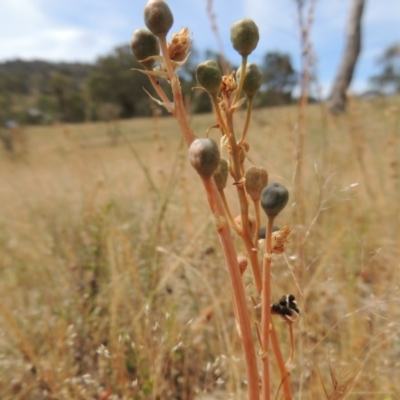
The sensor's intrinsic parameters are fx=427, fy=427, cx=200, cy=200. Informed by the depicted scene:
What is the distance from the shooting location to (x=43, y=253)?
1.53 m

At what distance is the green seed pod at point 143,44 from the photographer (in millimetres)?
338

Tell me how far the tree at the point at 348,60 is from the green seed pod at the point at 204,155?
5699mm

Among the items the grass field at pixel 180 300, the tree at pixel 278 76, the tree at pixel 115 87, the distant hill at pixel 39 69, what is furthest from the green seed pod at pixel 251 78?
the distant hill at pixel 39 69

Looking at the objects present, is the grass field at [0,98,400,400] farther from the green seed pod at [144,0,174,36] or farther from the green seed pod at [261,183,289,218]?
the green seed pod at [144,0,174,36]

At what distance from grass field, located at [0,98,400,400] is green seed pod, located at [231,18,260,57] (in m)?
0.16

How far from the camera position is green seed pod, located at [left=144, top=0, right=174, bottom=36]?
308 millimetres

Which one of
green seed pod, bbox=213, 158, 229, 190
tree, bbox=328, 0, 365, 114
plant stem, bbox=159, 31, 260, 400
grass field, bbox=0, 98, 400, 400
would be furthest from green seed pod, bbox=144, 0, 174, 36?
tree, bbox=328, 0, 365, 114

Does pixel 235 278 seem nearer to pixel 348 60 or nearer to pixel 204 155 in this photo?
pixel 204 155

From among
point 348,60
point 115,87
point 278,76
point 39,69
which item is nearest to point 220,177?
point 278,76

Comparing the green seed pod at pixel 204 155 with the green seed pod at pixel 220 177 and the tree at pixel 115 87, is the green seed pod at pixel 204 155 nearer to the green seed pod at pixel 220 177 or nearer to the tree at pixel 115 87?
the green seed pod at pixel 220 177

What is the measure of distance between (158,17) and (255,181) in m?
0.14

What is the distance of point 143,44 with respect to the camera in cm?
34

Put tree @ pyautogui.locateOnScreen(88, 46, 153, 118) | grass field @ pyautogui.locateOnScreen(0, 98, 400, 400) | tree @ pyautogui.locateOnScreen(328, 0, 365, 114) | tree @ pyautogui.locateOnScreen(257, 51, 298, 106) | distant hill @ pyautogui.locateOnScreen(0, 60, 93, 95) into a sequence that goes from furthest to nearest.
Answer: distant hill @ pyautogui.locateOnScreen(0, 60, 93, 95), tree @ pyautogui.locateOnScreen(88, 46, 153, 118), tree @ pyautogui.locateOnScreen(328, 0, 365, 114), tree @ pyautogui.locateOnScreen(257, 51, 298, 106), grass field @ pyautogui.locateOnScreen(0, 98, 400, 400)

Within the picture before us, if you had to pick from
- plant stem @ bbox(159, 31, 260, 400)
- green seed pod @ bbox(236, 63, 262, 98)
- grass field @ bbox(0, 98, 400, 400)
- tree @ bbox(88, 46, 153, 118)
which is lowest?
grass field @ bbox(0, 98, 400, 400)
